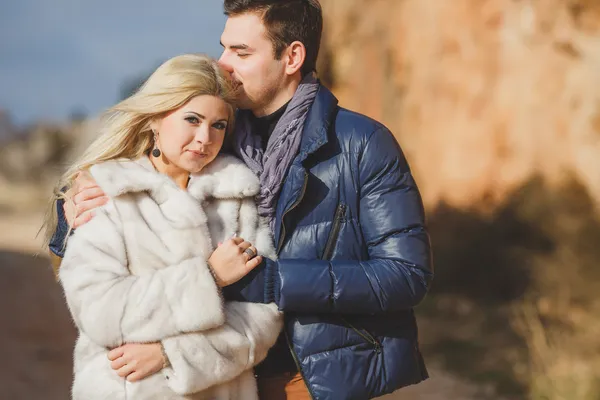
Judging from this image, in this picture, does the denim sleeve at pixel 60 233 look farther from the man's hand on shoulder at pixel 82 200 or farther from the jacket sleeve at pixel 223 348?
the jacket sleeve at pixel 223 348

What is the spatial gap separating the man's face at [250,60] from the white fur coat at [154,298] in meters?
0.41

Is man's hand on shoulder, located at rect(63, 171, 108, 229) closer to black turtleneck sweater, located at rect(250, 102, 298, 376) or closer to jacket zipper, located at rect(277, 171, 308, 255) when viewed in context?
jacket zipper, located at rect(277, 171, 308, 255)

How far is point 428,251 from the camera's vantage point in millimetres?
2350

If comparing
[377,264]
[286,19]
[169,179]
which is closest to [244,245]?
[169,179]

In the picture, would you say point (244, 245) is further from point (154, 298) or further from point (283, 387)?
point (283, 387)

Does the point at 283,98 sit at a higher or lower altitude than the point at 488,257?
higher

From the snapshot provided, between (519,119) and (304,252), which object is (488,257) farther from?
(304,252)

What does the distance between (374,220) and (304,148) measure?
0.29 m

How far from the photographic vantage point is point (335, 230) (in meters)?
2.32

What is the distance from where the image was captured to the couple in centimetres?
208

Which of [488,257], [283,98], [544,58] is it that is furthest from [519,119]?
[283,98]

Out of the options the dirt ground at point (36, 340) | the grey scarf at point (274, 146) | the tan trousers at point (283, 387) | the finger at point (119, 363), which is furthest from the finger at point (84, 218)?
the dirt ground at point (36, 340)

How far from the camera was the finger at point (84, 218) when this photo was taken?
2143mm

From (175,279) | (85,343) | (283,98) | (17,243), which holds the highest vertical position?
(283,98)
